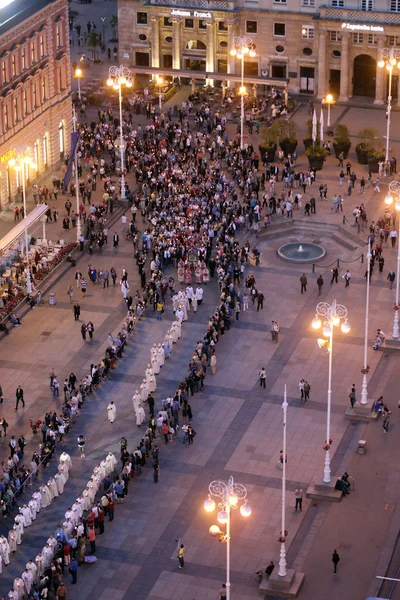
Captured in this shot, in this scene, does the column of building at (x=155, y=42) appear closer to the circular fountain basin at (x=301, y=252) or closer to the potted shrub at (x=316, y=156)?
the potted shrub at (x=316, y=156)

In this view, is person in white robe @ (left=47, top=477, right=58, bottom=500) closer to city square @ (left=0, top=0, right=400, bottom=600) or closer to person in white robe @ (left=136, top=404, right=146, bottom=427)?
city square @ (left=0, top=0, right=400, bottom=600)

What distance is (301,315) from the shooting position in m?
126

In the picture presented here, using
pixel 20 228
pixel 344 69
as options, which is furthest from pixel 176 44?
pixel 20 228

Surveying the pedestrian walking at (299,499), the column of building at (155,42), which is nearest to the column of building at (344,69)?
the column of building at (155,42)

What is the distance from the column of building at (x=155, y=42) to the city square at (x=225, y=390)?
15340mm

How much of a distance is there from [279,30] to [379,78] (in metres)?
11.1

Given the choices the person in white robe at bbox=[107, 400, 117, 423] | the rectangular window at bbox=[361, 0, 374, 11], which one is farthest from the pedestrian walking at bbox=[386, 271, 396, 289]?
the rectangular window at bbox=[361, 0, 374, 11]

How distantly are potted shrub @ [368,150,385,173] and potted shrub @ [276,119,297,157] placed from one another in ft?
23.0

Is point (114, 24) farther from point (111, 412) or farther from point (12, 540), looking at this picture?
point (12, 540)

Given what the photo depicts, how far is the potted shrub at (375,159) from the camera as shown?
151375 mm

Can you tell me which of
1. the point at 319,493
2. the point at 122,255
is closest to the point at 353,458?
the point at 319,493

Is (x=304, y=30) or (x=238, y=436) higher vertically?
(x=304, y=30)

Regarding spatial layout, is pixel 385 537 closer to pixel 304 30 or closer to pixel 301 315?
pixel 301 315

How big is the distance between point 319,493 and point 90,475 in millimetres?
14020
